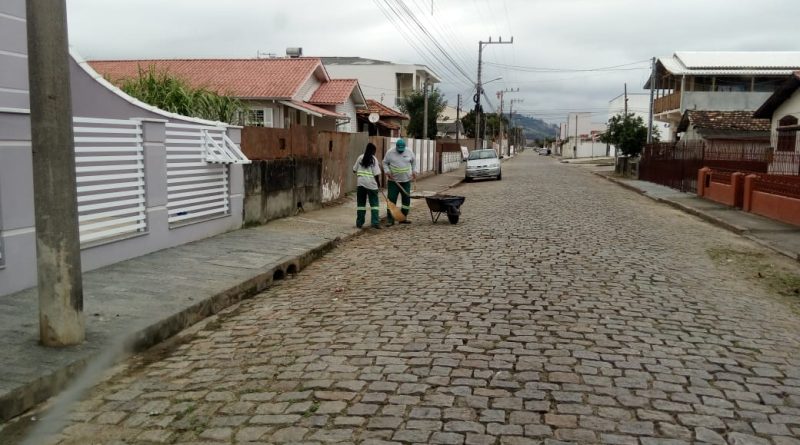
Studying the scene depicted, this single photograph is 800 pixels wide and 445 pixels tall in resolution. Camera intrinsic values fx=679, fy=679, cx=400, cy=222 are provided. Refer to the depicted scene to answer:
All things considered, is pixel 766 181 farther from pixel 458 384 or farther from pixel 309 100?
pixel 309 100

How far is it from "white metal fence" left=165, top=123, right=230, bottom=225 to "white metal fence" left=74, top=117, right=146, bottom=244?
0.85 m

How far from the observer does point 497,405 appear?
4.13 meters

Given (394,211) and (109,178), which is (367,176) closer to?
(394,211)

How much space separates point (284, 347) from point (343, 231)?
692 cm

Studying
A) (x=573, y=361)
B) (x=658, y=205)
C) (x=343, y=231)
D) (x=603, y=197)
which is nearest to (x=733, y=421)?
(x=573, y=361)

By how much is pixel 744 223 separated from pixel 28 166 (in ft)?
44.1

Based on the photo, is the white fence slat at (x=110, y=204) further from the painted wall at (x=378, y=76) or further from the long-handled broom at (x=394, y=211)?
the painted wall at (x=378, y=76)

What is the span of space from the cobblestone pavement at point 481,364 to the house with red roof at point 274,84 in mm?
17360

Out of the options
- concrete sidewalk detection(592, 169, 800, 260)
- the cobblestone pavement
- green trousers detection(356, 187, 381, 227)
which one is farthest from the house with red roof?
the cobblestone pavement

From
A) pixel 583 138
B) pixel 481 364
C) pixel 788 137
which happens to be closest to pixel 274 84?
pixel 788 137

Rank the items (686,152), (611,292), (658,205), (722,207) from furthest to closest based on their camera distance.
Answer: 1. (686,152)
2. (658,205)
3. (722,207)
4. (611,292)

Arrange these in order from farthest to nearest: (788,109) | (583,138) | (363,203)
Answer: (583,138) → (788,109) → (363,203)

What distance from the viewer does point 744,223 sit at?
14414 millimetres

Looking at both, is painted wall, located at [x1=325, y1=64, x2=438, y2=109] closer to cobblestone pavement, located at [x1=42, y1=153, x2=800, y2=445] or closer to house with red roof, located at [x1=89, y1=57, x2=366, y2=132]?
house with red roof, located at [x1=89, y1=57, x2=366, y2=132]
